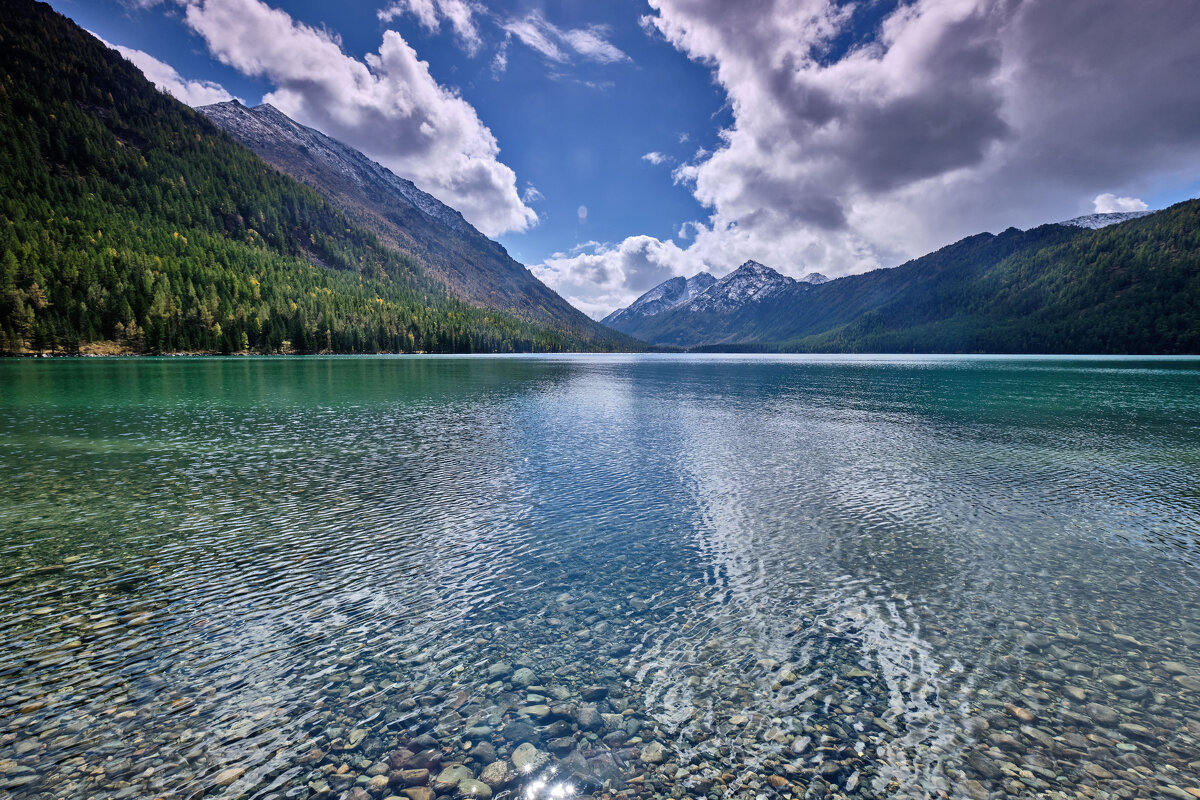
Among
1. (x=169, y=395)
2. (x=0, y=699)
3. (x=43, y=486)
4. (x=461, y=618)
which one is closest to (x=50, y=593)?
(x=0, y=699)

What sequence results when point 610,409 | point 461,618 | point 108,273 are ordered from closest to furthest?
point 461,618
point 610,409
point 108,273

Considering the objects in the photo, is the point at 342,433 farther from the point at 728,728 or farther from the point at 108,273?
the point at 108,273

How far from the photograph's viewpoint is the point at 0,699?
7.96m

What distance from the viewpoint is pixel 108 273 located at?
14725 centimetres

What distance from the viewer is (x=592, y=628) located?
1085 centimetres

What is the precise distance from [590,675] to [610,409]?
4058 cm

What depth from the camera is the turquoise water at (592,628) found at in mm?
6996

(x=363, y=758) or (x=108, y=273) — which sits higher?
(x=108, y=273)

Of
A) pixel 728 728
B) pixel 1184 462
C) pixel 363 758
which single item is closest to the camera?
pixel 363 758

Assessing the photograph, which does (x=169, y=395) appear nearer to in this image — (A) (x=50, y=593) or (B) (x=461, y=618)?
(A) (x=50, y=593)

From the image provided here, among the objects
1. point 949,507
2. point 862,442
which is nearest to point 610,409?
point 862,442

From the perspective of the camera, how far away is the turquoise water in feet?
23.0

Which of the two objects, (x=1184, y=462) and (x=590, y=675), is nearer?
(x=590, y=675)

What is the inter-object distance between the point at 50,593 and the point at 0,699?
4.91m
